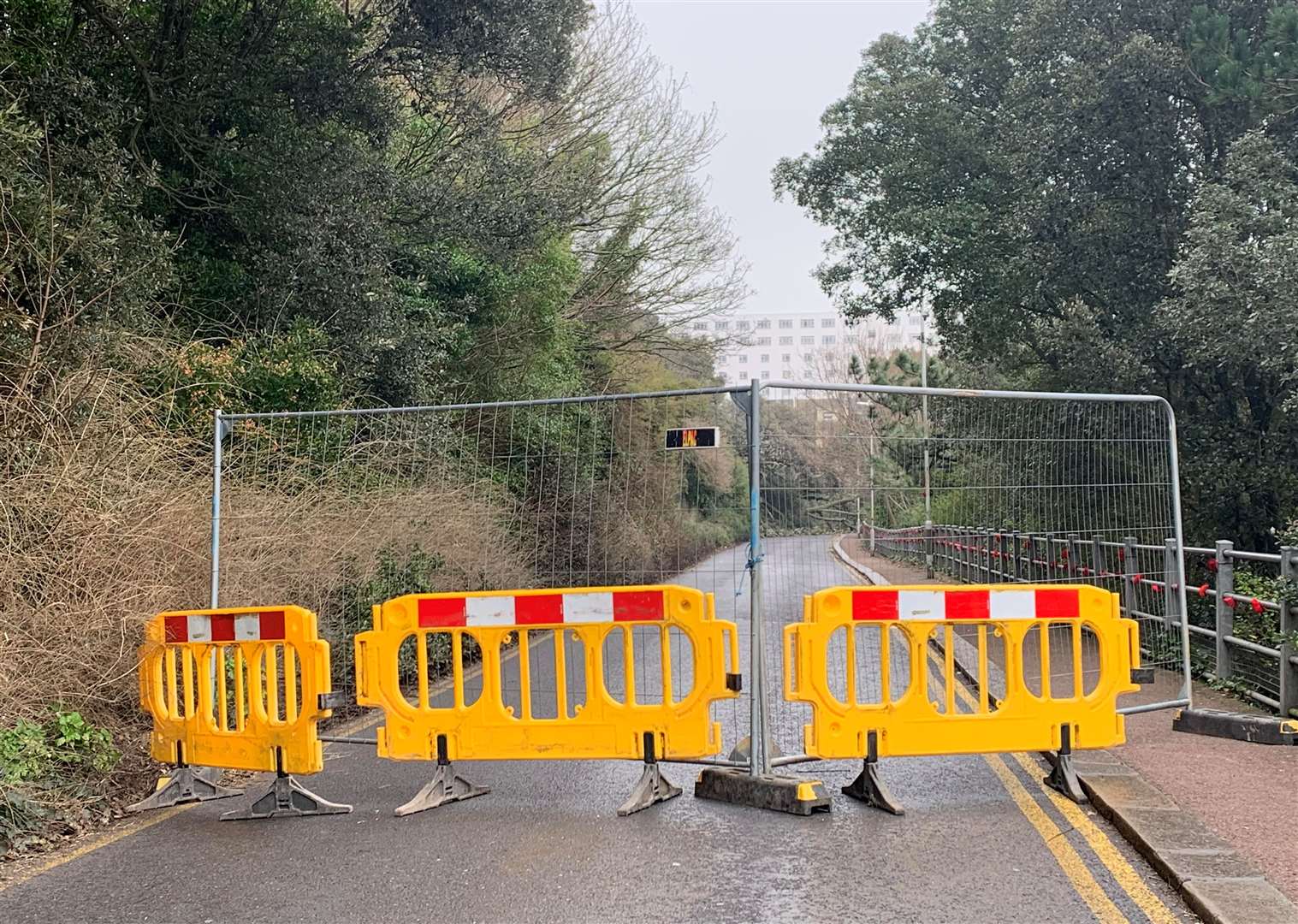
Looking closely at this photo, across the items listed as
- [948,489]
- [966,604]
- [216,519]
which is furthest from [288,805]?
[948,489]

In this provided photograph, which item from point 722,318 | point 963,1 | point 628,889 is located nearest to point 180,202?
point 628,889

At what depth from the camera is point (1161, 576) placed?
11.0 metres

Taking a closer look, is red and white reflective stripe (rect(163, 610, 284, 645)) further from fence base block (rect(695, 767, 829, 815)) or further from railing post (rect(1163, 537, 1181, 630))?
railing post (rect(1163, 537, 1181, 630))

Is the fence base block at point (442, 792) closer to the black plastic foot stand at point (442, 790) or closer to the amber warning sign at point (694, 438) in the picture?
the black plastic foot stand at point (442, 790)

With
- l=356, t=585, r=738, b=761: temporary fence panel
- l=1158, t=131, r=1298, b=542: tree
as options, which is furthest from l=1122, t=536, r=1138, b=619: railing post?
l=1158, t=131, r=1298, b=542: tree

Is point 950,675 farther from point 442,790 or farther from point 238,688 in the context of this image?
point 238,688

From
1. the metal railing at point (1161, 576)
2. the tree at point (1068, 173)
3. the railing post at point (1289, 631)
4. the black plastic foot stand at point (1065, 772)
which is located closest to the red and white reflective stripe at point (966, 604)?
the black plastic foot stand at point (1065, 772)

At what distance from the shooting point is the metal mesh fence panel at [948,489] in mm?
7070

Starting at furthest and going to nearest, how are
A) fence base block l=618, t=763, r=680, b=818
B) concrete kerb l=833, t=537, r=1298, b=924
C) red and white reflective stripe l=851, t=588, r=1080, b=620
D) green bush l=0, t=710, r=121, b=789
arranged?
red and white reflective stripe l=851, t=588, r=1080, b=620 → fence base block l=618, t=763, r=680, b=818 → green bush l=0, t=710, r=121, b=789 → concrete kerb l=833, t=537, r=1298, b=924

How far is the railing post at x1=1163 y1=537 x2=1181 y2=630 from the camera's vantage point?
9039 millimetres

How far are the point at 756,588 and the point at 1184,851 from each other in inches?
99.7

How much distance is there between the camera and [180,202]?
14.0 meters

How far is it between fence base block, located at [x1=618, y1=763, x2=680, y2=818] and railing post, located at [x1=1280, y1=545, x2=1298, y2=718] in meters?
4.59

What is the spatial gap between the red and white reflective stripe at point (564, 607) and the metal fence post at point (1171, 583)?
Answer: 14.0 ft
